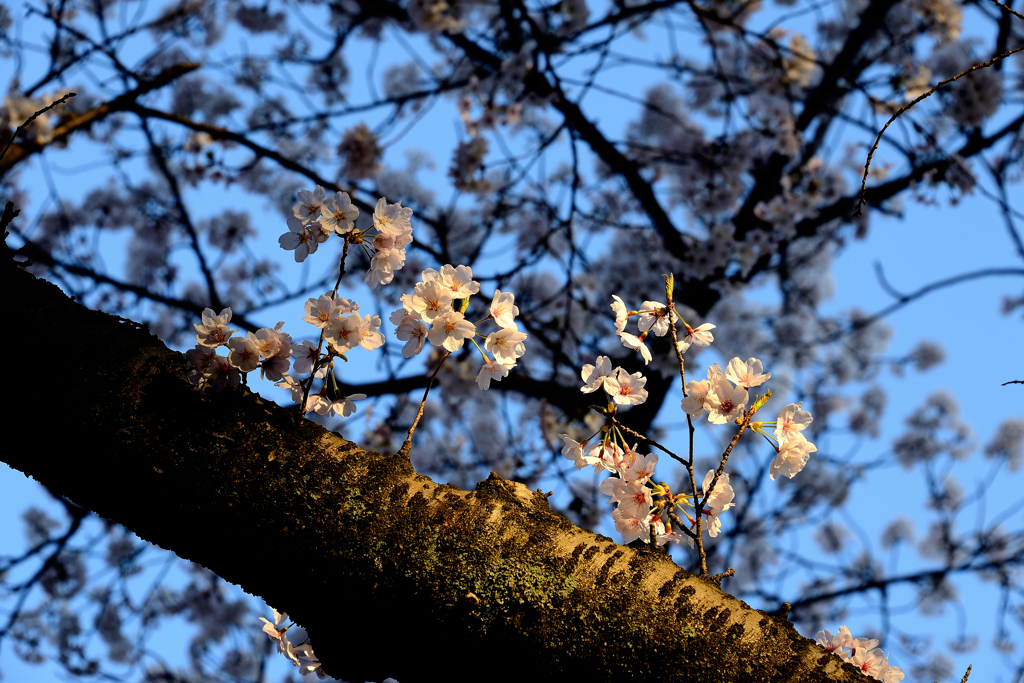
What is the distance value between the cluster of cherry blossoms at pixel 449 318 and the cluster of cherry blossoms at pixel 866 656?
711 millimetres

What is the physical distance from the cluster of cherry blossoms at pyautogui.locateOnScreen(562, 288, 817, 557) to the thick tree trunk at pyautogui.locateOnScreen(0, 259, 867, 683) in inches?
5.5

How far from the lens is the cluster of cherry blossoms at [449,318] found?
1.06m

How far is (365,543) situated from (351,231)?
0.50 metres

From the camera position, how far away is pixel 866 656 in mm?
1073

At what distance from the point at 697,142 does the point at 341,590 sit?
503cm

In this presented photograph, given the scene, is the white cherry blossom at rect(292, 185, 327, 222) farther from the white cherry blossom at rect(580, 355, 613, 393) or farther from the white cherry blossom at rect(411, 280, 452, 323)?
the white cherry blossom at rect(580, 355, 613, 393)

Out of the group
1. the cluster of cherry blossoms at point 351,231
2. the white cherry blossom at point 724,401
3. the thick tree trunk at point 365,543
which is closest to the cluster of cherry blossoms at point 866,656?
the thick tree trunk at point 365,543

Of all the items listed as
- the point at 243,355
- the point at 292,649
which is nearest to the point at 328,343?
the point at 243,355

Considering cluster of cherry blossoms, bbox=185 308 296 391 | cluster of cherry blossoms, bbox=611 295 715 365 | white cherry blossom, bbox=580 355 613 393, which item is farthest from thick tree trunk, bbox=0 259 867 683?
cluster of cherry blossoms, bbox=611 295 715 365

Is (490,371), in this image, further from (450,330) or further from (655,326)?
(655,326)

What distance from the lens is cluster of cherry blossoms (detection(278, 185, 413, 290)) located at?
108cm

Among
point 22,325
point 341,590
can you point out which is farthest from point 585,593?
point 22,325

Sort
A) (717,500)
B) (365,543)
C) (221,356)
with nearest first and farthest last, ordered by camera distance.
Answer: (365,543) → (221,356) → (717,500)

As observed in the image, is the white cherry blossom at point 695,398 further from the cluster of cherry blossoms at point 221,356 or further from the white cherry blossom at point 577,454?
the cluster of cherry blossoms at point 221,356
